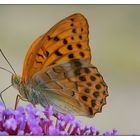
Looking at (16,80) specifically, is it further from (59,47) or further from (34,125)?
(34,125)

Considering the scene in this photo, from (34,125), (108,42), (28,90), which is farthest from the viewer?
(108,42)

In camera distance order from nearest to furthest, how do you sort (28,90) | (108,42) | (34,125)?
1. (34,125)
2. (28,90)
3. (108,42)

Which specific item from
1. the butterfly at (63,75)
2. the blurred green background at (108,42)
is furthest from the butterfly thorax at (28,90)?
the blurred green background at (108,42)

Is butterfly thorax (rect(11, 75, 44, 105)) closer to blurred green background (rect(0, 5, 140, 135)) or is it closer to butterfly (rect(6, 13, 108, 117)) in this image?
butterfly (rect(6, 13, 108, 117))

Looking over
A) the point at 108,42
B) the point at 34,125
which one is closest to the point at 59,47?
the point at 108,42

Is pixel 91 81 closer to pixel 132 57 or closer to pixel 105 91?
pixel 105 91

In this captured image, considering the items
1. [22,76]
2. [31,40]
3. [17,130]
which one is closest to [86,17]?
[31,40]

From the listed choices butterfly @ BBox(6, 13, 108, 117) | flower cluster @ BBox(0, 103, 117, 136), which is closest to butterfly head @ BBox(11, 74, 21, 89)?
butterfly @ BBox(6, 13, 108, 117)
